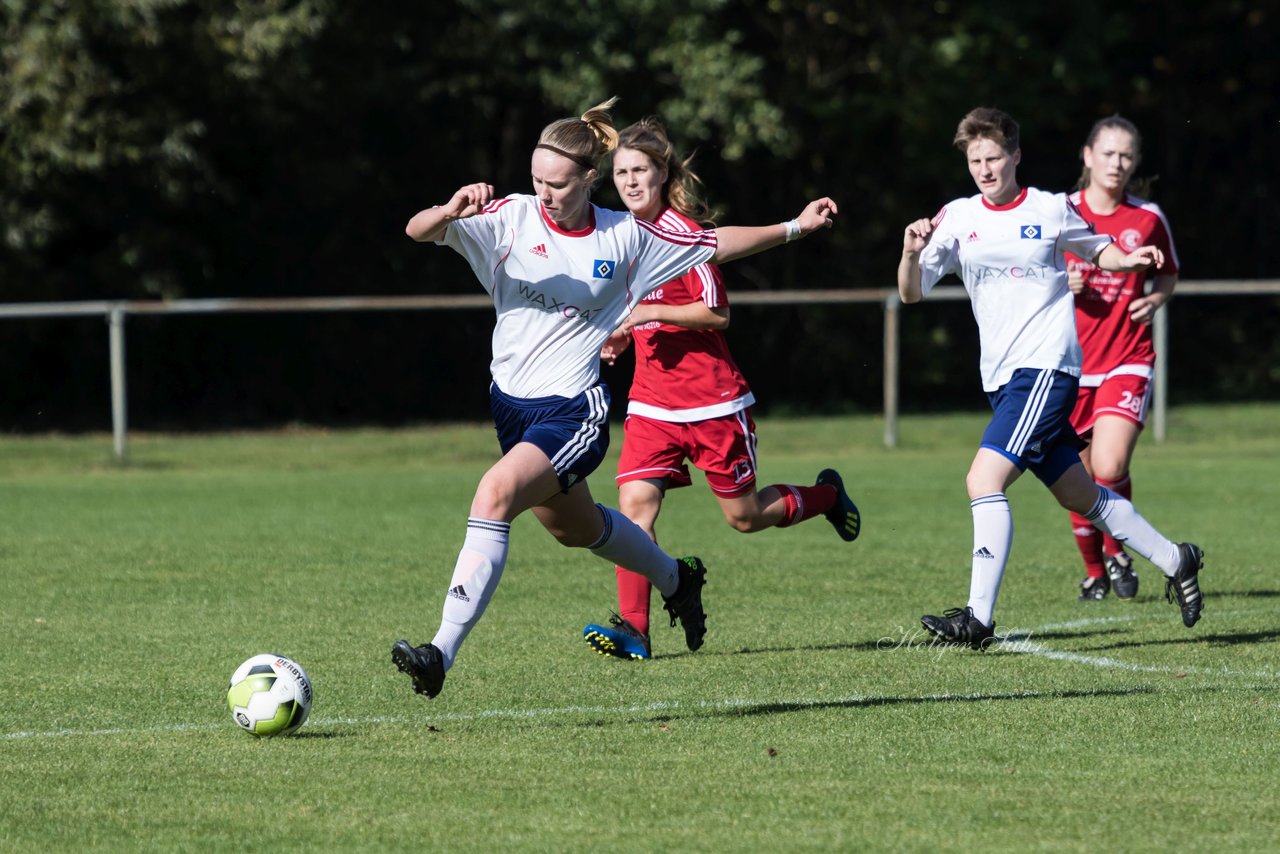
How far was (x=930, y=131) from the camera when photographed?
28562 mm

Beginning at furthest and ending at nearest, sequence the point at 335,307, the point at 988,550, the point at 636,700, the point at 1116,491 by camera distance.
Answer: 1. the point at 335,307
2. the point at 1116,491
3. the point at 988,550
4. the point at 636,700

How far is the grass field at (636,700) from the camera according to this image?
487 cm

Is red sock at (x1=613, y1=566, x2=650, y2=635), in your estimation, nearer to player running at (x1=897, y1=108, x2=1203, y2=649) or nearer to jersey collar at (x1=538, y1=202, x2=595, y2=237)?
player running at (x1=897, y1=108, x2=1203, y2=649)

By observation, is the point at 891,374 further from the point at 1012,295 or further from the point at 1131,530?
the point at 1012,295

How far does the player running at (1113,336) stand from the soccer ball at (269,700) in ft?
15.5

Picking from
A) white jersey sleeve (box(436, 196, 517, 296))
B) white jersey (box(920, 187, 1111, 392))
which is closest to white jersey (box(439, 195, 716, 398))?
white jersey sleeve (box(436, 196, 517, 296))

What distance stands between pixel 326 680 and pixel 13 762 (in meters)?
1.58

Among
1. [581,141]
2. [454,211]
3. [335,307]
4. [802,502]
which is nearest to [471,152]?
[335,307]

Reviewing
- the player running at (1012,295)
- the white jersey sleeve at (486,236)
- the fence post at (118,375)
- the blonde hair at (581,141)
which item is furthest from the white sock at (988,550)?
the fence post at (118,375)

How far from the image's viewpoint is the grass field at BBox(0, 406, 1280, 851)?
192 inches

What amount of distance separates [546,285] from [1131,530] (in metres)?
3.05

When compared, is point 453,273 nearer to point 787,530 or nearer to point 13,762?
point 787,530

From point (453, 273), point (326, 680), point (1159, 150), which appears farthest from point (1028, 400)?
point (1159, 150)

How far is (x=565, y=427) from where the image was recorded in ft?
21.3
